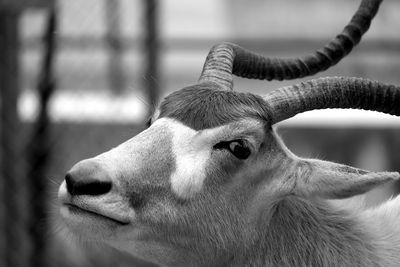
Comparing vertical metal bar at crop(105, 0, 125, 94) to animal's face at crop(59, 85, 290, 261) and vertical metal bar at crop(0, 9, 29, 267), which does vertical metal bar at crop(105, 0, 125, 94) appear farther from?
A: animal's face at crop(59, 85, 290, 261)

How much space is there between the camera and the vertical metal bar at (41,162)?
7332 millimetres

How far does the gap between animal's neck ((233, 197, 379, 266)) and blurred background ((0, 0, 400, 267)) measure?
3.54 ft

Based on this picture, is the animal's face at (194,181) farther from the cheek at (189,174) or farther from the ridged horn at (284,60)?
the ridged horn at (284,60)

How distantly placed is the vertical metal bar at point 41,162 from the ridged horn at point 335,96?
3.42m

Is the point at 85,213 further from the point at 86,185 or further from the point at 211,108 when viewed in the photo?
the point at 211,108

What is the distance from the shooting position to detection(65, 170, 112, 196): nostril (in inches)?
148

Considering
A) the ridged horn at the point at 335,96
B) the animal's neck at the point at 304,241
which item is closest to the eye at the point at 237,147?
the ridged horn at the point at 335,96

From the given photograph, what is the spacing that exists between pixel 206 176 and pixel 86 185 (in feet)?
1.97

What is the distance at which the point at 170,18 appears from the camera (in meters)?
14.2

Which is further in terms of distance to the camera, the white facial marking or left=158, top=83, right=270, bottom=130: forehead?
left=158, top=83, right=270, bottom=130: forehead

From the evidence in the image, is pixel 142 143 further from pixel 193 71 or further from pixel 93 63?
pixel 193 71

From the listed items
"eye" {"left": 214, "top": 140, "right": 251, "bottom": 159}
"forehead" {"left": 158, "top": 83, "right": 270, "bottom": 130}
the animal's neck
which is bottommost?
the animal's neck

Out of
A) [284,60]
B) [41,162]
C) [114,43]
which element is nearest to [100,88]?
[114,43]

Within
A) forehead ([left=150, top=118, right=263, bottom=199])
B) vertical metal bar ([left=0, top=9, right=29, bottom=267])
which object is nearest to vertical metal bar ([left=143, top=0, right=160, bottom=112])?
vertical metal bar ([left=0, top=9, right=29, bottom=267])
